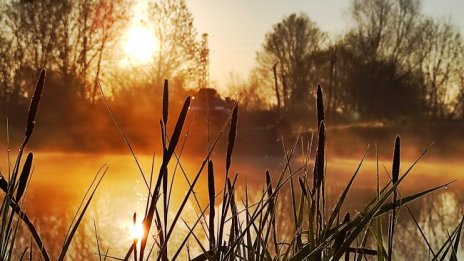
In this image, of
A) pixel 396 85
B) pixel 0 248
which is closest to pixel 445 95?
pixel 396 85

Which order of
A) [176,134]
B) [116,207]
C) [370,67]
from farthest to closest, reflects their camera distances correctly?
[370,67]
[116,207]
[176,134]

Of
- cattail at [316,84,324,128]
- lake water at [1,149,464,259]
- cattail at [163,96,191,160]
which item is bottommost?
lake water at [1,149,464,259]

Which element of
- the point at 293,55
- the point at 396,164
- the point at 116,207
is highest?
the point at 293,55

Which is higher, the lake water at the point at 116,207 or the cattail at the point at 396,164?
the cattail at the point at 396,164

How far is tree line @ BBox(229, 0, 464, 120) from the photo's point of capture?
25641 mm

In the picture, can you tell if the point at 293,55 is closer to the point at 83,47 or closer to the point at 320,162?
the point at 83,47

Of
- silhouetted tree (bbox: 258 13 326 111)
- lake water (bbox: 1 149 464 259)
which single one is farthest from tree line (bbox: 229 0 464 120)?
lake water (bbox: 1 149 464 259)

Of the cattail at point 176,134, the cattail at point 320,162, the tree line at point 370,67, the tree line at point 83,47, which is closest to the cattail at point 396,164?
the cattail at point 320,162

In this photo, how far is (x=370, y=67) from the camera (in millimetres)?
25828

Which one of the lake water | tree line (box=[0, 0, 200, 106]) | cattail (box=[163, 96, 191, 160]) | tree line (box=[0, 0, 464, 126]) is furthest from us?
tree line (box=[0, 0, 464, 126])

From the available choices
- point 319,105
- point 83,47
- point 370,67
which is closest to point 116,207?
point 319,105

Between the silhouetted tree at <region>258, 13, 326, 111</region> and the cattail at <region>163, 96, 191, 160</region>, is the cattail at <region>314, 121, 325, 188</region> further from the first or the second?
the silhouetted tree at <region>258, 13, 326, 111</region>

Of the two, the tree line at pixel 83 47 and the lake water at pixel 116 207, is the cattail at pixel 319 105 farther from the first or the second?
the tree line at pixel 83 47

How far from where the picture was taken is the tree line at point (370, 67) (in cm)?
2564
